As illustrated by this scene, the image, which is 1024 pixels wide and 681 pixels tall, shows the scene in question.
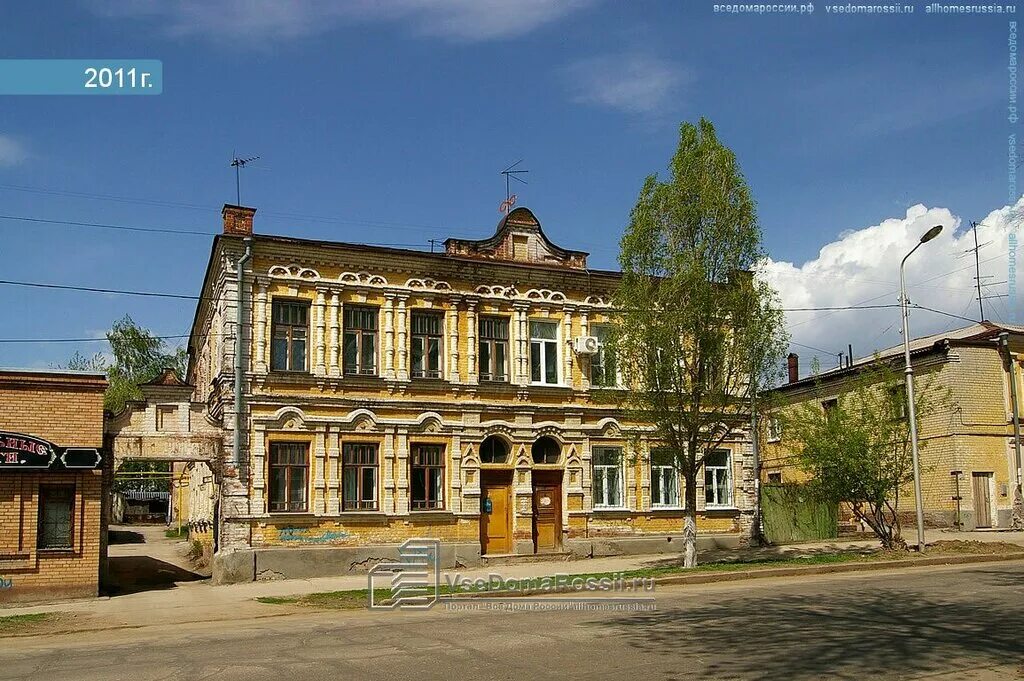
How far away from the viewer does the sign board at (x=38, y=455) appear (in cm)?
1906

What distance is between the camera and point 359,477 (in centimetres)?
2489

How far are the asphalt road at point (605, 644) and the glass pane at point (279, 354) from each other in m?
8.65

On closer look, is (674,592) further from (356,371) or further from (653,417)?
(356,371)

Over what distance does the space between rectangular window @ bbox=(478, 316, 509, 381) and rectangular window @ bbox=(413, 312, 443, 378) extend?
1300mm

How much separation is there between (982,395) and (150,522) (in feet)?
159

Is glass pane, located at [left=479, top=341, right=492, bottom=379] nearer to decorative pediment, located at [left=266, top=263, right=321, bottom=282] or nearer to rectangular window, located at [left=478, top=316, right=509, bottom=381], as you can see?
rectangular window, located at [left=478, top=316, right=509, bottom=381]

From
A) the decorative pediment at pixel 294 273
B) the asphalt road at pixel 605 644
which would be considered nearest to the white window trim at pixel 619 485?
the decorative pediment at pixel 294 273

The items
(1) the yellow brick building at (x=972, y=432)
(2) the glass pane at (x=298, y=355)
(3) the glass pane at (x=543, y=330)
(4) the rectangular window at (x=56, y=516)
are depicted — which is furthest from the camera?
(1) the yellow brick building at (x=972, y=432)

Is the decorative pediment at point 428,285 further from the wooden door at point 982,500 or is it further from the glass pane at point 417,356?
the wooden door at point 982,500

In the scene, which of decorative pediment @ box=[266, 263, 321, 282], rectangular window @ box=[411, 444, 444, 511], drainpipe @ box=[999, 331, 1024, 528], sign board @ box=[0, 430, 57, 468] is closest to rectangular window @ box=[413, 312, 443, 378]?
rectangular window @ box=[411, 444, 444, 511]

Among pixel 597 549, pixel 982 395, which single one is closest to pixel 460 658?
pixel 597 549

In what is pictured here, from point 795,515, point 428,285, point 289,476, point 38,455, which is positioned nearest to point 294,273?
point 428,285

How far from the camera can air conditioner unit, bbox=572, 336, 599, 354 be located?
90.5ft

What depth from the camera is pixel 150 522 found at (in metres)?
60.1
